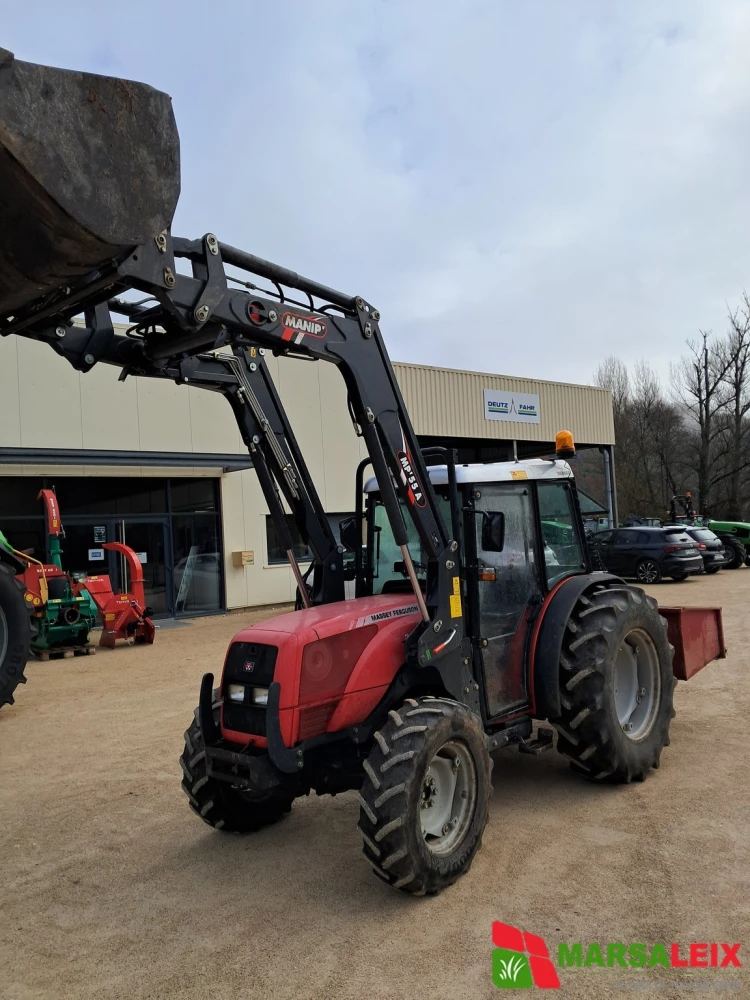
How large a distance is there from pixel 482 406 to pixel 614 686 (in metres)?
18.1

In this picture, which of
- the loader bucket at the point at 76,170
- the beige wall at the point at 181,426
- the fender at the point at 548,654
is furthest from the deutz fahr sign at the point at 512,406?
the loader bucket at the point at 76,170

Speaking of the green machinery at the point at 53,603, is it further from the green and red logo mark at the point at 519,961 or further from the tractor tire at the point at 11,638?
the green and red logo mark at the point at 519,961

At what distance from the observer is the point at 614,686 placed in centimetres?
539

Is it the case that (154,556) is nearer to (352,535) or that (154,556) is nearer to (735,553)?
(352,535)

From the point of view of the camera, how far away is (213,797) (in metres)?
4.64

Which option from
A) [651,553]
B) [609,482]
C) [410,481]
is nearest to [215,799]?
[410,481]

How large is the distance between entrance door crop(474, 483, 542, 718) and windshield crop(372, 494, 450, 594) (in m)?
0.36

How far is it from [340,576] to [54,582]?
8391 millimetres

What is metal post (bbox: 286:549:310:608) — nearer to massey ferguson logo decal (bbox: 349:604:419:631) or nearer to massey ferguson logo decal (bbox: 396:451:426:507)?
massey ferguson logo decal (bbox: 349:604:419:631)

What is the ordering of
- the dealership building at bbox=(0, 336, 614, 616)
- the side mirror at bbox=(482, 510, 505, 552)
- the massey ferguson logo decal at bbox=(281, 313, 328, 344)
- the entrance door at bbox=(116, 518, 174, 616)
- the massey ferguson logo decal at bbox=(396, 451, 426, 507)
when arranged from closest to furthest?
the massey ferguson logo decal at bbox=(281, 313, 328, 344), the massey ferguson logo decal at bbox=(396, 451, 426, 507), the side mirror at bbox=(482, 510, 505, 552), the dealership building at bbox=(0, 336, 614, 616), the entrance door at bbox=(116, 518, 174, 616)

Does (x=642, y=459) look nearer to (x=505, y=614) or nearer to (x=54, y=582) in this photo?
(x=54, y=582)

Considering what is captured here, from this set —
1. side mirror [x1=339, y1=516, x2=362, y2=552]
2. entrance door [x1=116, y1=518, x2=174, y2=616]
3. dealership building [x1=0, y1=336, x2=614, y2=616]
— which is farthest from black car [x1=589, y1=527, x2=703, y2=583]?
side mirror [x1=339, y1=516, x2=362, y2=552]

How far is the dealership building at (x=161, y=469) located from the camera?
47.5 ft

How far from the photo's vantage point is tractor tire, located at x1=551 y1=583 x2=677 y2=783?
5012 millimetres
